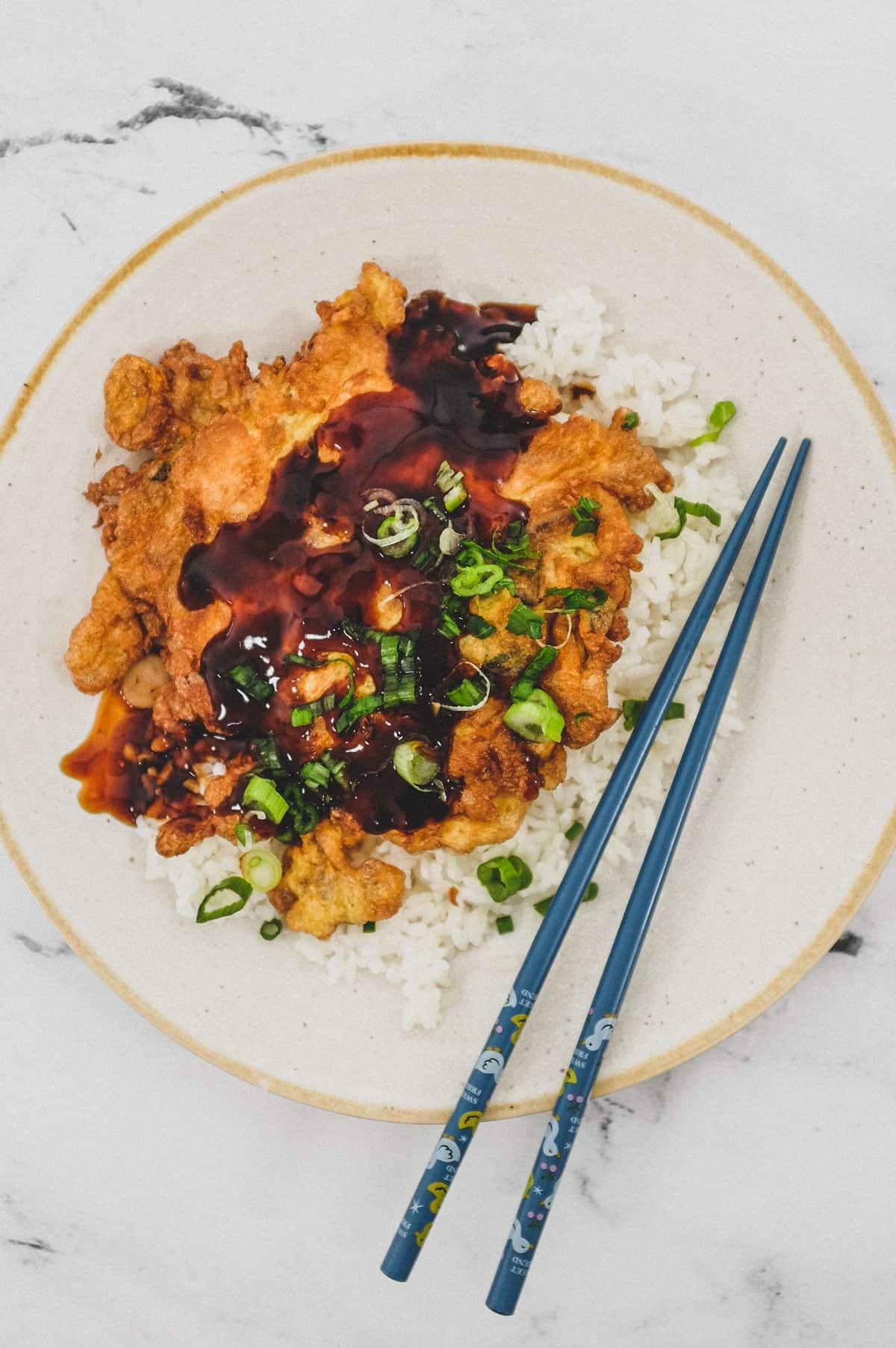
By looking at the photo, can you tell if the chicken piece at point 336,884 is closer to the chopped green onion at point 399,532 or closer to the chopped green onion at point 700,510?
the chopped green onion at point 399,532

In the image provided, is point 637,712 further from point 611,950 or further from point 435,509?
point 435,509

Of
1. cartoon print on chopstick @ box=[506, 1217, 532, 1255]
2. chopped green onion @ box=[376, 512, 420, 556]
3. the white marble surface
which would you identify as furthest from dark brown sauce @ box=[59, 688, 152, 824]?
cartoon print on chopstick @ box=[506, 1217, 532, 1255]

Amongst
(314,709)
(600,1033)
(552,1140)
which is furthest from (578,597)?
(552,1140)

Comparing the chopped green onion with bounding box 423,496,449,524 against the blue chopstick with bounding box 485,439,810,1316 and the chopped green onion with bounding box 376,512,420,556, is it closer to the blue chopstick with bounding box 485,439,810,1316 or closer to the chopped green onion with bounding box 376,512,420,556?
the chopped green onion with bounding box 376,512,420,556

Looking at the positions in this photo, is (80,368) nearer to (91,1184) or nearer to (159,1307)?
(91,1184)

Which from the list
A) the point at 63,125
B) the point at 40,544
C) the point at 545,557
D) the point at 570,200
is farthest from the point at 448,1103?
the point at 63,125

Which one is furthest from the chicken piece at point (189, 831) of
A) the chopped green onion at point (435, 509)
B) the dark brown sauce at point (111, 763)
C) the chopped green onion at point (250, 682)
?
the chopped green onion at point (435, 509)
